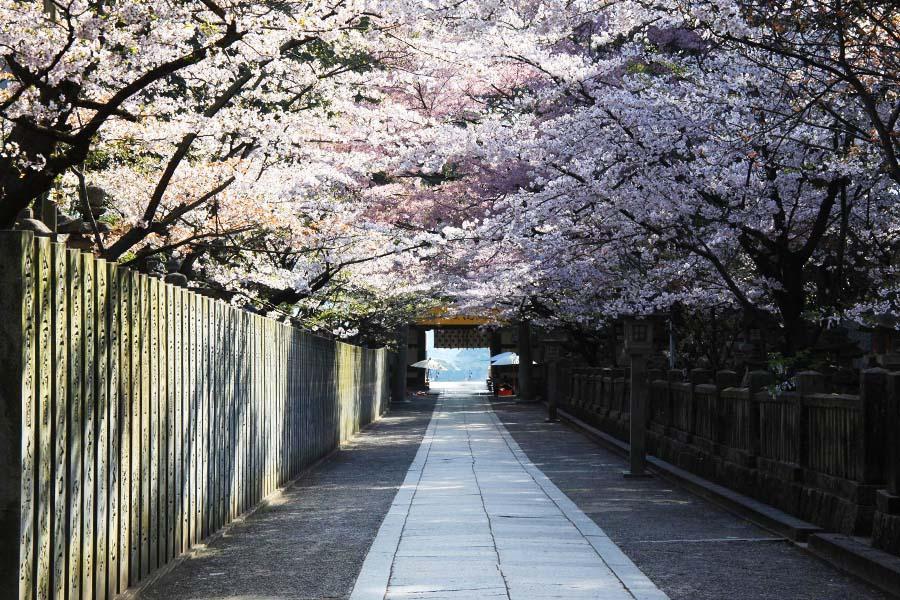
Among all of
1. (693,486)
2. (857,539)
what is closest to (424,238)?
(693,486)

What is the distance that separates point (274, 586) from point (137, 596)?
1.03 m

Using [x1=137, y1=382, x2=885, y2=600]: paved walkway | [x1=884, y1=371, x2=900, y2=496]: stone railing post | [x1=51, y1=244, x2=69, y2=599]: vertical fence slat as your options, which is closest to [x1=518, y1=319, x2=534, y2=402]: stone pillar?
[x1=137, y1=382, x2=885, y2=600]: paved walkway

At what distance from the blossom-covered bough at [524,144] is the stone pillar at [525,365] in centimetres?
2316

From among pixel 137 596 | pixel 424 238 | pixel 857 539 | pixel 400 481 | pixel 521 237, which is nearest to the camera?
pixel 137 596

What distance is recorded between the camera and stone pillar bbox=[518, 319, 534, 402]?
5355 cm

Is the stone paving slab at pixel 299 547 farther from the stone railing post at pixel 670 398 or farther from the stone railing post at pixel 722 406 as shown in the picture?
the stone railing post at pixel 670 398

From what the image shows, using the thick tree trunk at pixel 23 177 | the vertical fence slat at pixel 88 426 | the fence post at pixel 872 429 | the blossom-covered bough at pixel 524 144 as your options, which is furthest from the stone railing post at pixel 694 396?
the vertical fence slat at pixel 88 426

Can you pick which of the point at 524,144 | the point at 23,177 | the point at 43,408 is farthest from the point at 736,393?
the point at 43,408

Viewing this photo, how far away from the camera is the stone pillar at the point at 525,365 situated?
5355 centimetres

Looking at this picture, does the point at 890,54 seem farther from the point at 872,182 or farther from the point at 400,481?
the point at 400,481

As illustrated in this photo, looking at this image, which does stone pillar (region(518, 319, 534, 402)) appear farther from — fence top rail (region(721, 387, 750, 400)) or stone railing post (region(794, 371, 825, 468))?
stone railing post (region(794, 371, 825, 468))

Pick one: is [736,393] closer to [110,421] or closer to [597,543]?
[597,543]

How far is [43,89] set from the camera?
10539mm

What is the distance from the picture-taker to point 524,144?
19719 mm
